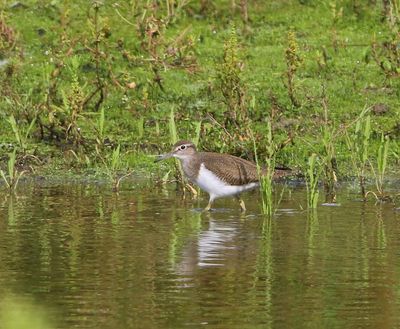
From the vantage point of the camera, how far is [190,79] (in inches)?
693

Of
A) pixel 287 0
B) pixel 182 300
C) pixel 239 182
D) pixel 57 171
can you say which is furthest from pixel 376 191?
pixel 287 0

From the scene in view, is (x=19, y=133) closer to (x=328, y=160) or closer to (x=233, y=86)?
(x=233, y=86)

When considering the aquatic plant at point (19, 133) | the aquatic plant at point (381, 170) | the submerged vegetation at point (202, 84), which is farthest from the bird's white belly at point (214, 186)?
the aquatic plant at point (19, 133)

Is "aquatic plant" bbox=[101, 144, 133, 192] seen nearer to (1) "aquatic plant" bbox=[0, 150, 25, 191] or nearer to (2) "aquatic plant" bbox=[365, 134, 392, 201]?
(1) "aquatic plant" bbox=[0, 150, 25, 191]

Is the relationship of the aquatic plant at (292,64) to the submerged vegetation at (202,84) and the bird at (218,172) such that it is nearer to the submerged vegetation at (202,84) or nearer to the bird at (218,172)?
the submerged vegetation at (202,84)

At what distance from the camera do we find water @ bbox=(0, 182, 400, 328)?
25.1ft

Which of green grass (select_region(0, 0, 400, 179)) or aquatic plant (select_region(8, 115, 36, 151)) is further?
green grass (select_region(0, 0, 400, 179))

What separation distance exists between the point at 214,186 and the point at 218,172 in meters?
0.15

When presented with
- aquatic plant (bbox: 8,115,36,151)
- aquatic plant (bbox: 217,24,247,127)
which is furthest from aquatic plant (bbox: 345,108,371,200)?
aquatic plant (bbox: 8,115,36,151)

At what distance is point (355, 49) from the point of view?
61.3ft

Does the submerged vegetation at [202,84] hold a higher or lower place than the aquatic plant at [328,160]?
higher

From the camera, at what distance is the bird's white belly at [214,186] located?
12383 mm

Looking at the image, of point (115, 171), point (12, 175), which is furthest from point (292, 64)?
point (12, 175)

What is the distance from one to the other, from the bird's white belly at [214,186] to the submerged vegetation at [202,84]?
0.59m
